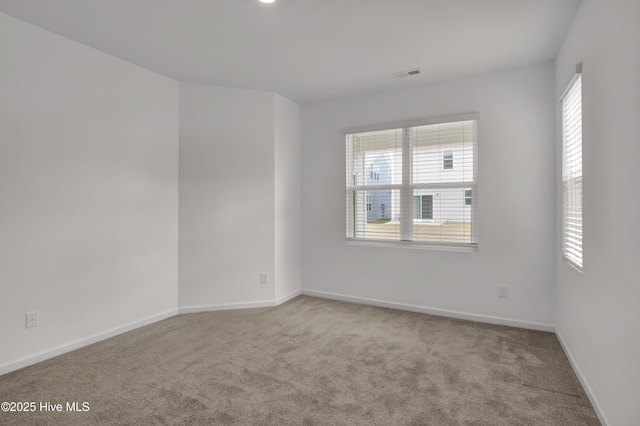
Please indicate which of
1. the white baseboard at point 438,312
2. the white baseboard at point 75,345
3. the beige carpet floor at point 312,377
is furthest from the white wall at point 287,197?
the white baseboard at point 75,345

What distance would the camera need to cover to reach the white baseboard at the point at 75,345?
2.57m

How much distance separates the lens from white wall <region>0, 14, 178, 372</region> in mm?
2590

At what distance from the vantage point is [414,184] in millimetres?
4023

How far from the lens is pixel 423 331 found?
11.0 feet

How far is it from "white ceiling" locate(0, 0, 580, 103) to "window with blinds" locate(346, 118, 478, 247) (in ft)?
2.18

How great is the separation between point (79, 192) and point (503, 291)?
4.10m

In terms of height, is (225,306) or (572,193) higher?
(572,193)

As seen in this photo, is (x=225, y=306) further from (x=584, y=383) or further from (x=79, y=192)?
(x=584, y=383)

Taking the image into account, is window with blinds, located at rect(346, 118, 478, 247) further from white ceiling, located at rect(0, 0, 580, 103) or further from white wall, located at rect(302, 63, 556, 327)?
white ceiling, located at rect(0, 0, 580, 103)

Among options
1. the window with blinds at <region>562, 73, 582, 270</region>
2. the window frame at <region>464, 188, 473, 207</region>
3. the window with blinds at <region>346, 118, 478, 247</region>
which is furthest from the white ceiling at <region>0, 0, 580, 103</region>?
the window frame at <region>464, 188, 473, 207</region>

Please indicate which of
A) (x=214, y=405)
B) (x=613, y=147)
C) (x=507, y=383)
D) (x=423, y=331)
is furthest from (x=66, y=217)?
(x=613, y=147)

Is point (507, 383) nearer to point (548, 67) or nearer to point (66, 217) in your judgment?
point (548, 67)

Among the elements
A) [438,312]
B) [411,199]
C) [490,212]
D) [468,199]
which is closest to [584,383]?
[438,312]

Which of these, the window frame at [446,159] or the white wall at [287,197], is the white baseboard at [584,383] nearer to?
the window frame at [446,159]
